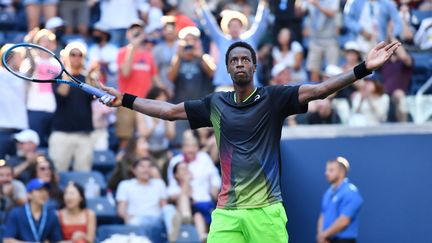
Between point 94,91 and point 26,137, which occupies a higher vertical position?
point 94,91

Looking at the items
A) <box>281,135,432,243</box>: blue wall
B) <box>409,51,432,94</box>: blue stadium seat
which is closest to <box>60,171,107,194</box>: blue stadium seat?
<box>281,135,432,243</box>: blue wall

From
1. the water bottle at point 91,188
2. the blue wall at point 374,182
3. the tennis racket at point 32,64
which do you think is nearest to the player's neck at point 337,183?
A: the blue wall at point 374,182

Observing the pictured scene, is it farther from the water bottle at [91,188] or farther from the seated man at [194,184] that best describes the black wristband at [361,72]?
the water bottle at [91,188]

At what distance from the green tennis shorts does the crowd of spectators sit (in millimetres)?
4208

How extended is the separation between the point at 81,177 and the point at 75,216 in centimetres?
121

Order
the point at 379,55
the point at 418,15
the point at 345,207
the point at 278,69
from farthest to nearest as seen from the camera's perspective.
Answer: the point at 418,15 < the point at 278,69 < the point at 345,207 < the point at 379,55

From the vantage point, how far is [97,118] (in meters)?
16.0

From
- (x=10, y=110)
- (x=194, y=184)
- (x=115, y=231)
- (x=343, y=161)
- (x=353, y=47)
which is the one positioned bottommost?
(x=115, y=231)

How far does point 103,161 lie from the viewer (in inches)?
618

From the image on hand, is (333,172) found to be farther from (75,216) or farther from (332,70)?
(332,70)

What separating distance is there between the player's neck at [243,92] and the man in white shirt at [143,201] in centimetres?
547

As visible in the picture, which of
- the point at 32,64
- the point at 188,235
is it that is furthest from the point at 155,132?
the point at 32,64

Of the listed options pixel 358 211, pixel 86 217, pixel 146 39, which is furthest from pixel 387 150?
pixel 146 39

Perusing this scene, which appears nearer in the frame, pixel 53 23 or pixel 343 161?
pixel 343 161
